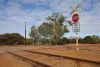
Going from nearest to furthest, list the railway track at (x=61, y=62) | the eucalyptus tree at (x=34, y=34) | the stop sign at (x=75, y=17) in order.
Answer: the railway track at (x=61, y=62)
the stop sign at (x=75, y=17)
the eucalyptus tree at (x=34, y=34)

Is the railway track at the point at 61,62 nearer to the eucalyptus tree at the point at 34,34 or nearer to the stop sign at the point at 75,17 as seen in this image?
the stop sign at the point at 75,17

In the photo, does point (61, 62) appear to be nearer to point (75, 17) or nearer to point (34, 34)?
point (75, 17)

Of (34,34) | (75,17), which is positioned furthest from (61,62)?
(34,34)

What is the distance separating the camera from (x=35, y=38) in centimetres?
12375

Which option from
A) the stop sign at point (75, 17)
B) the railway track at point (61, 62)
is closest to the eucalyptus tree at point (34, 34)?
the stop sign at point (75, 17)

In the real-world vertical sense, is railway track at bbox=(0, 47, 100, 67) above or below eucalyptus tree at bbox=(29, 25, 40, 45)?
below

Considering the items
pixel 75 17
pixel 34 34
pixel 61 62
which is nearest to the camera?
pixel 61 62

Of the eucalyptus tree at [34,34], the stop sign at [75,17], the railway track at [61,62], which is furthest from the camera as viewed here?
the eucalyptus tree at [34,34]

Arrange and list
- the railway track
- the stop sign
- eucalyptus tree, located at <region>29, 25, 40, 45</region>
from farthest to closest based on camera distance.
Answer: eucalyptus tree, located at <region>29, 25, 40, 45</region>
the stop sign
the railway track

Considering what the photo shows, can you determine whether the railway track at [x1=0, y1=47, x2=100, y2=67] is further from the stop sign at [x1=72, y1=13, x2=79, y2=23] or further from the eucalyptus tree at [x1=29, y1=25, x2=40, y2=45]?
the eucalyptus tree at [x1=29, y1=25, x2=40, y2=45]

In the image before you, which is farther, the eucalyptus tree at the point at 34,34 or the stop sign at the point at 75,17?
the eucalyptus tree at the point at 34,34

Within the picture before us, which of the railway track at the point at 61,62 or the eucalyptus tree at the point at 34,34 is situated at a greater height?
the eucalyptus tree at the point at 34,34

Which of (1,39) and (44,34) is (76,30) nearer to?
(1,39)

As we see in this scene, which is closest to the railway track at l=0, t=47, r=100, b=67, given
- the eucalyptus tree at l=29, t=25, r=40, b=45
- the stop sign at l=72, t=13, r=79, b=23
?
the stop sign at l=72, t=13, r=79, b=23
